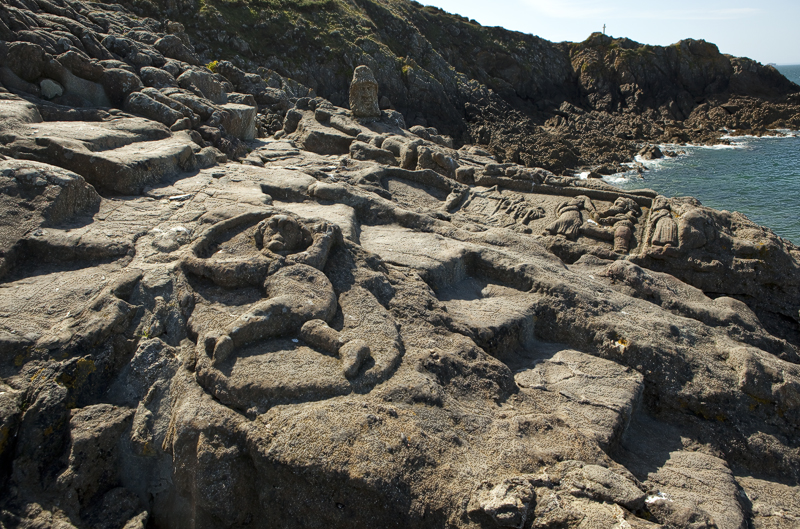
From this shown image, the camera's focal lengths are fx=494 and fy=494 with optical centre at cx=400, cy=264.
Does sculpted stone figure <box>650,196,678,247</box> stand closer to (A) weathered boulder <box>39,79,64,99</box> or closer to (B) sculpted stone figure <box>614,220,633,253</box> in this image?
(B) sculpted stone figure <box>614,220,633,253</box>

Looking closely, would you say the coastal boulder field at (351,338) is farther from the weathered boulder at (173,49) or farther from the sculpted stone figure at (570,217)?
the weathered boulder at (173,49)

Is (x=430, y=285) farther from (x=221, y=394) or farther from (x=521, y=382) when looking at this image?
(x=221, y=394)

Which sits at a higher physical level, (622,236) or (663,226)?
(663,226)

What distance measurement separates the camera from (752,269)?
9.20 metres

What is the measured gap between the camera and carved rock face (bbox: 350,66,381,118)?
58.1 ft

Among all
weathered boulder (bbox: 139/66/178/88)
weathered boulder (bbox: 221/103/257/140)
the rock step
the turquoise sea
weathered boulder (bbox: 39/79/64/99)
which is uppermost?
weathered boulder (bbox: 139/66/178/88)

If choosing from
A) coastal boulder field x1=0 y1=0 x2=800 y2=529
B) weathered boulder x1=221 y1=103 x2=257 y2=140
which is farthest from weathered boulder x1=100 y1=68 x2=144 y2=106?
weathered boulder x1=221 y1=103 x2=257 y2=140

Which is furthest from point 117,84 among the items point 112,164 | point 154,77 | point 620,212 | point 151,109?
point 620,212

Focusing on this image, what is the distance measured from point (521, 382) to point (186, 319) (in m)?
4.09

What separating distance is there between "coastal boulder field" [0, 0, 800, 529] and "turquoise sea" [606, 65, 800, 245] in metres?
17.0

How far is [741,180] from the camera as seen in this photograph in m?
28.7

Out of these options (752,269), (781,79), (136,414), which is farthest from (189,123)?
A: (781,79)

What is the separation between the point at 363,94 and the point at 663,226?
11.6 m

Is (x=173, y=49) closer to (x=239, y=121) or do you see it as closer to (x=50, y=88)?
(x=239, y=121)
